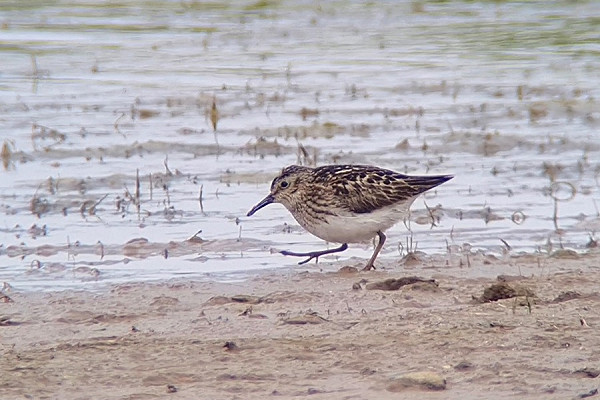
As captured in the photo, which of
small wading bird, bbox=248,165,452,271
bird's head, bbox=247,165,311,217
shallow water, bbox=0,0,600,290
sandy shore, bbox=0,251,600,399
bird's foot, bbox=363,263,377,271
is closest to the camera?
sandy shore, bbox=0,251,600,399

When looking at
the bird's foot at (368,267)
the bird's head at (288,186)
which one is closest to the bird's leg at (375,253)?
the bird's foot at (368,267)

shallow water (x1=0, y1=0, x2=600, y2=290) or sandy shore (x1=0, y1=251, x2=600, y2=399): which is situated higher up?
shallow water (x1=0, y1=0, x2=600, y2=290)

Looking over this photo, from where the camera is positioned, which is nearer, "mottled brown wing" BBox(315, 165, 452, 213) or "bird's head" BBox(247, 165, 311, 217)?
"mottled brown wing" BBox(315, 165, 452, 213)

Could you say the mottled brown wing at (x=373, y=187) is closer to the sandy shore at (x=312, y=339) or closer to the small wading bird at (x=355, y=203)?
the small wading bird at (x=355, y=203)

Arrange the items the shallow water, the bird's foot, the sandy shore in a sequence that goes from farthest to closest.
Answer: the shallow water, the bird's foot, the sandy shore

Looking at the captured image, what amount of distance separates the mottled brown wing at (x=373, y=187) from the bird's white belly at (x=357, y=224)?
0.05 m

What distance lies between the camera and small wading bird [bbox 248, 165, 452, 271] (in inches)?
380

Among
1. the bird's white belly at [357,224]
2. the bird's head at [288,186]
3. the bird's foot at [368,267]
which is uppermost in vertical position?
the bird's head at [288,186]

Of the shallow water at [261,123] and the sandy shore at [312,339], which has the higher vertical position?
the shallow water at [261,123]

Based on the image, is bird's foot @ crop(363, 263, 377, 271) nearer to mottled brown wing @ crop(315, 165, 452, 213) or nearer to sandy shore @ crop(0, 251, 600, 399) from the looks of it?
sandy shore @ crop(0, 251, 600, 399)

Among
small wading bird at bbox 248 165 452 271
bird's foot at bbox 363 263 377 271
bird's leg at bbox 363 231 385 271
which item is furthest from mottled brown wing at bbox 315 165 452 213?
bird's foot at bbox 363 263 377 271

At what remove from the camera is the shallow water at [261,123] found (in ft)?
34.1

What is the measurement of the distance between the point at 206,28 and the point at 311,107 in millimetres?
7727

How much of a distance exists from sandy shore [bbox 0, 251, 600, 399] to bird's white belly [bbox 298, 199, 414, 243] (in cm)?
69
